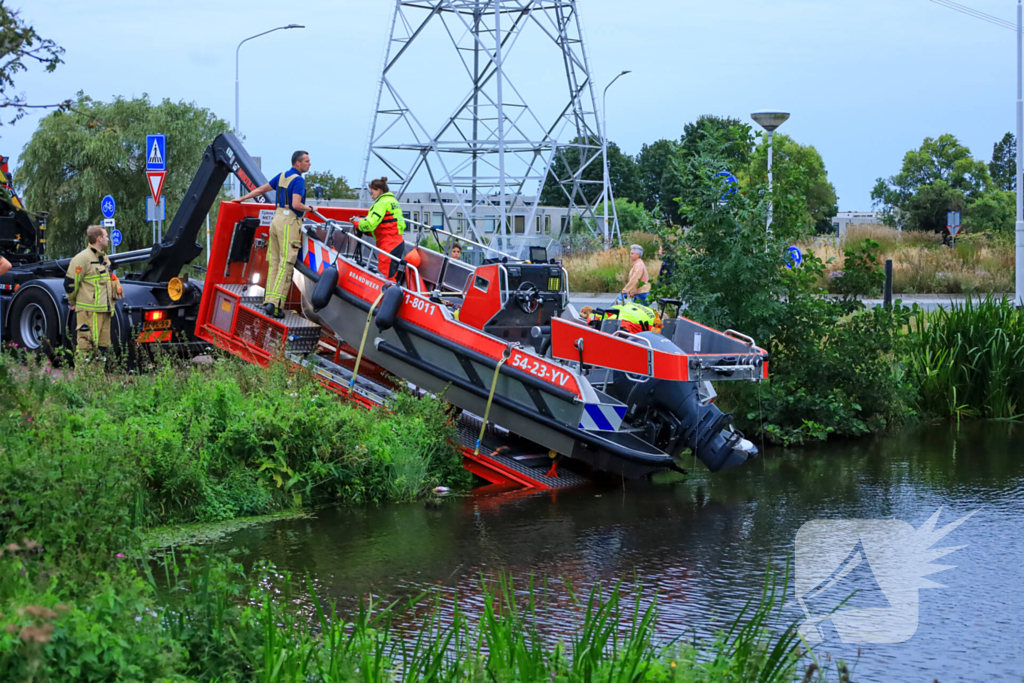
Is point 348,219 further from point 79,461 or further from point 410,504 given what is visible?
point 79,461

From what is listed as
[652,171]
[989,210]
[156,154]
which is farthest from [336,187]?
[156,154]

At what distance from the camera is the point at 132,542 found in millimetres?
6012

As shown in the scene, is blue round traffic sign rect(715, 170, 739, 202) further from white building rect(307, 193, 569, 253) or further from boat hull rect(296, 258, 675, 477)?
white building rect(307, 193, 569, 253)

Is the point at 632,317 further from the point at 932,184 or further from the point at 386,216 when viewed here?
the point at 932,184

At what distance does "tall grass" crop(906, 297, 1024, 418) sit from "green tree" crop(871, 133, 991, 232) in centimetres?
4049

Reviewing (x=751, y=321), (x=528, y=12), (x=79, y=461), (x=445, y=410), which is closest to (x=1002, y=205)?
(x=528, y=12)

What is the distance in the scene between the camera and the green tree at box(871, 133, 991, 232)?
177ft

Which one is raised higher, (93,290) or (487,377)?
(93,290)

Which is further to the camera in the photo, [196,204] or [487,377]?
[196,204]

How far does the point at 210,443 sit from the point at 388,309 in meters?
2.23

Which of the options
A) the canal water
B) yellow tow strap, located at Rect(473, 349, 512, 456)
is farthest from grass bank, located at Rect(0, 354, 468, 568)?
the canal water

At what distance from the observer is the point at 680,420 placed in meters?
9.80

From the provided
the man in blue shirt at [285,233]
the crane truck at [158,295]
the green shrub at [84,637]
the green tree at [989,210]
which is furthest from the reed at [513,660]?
the green tree at [989,210]

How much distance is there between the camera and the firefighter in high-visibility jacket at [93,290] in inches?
480
